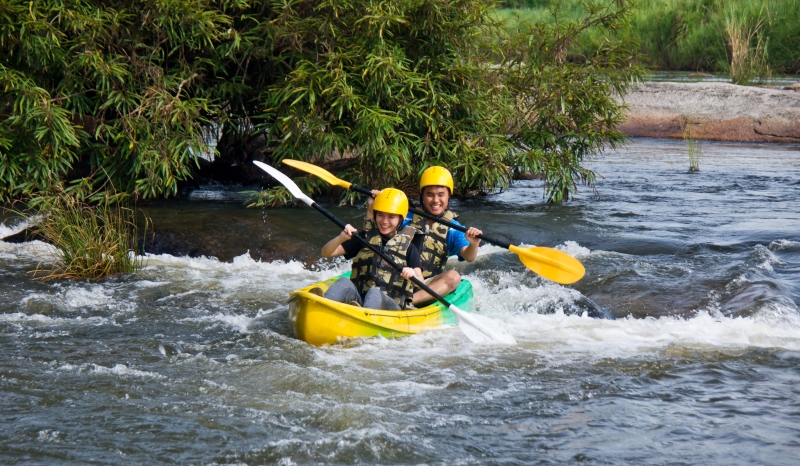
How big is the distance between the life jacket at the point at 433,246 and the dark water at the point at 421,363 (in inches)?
21.0

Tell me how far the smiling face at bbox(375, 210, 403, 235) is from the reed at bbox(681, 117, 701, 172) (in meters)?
7.40

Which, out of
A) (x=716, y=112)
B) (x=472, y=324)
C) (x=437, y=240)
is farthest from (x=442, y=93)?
(x=716, y=112)

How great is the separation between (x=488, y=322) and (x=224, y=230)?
3313mm

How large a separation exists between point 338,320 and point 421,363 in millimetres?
549

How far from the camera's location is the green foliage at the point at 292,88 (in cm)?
750

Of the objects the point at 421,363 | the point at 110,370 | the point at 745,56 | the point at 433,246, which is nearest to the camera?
the point at 110,370

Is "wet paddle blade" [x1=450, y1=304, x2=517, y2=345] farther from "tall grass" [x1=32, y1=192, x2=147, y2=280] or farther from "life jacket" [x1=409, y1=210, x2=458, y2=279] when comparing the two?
"tall grass" [x1=32, y1=192, x2=147, y2=280]

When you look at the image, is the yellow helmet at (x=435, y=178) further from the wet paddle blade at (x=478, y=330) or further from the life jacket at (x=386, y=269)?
the wet paddle blade at (x=478, y=330)

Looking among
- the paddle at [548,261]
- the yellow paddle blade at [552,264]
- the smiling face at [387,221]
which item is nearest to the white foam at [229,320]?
the smiling face at [387,221]

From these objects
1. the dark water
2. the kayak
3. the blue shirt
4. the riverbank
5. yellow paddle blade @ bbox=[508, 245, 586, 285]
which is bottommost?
the dark water

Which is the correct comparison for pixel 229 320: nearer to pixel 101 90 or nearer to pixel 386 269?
pixel 386 269

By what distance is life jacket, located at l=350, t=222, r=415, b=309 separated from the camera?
5496mm

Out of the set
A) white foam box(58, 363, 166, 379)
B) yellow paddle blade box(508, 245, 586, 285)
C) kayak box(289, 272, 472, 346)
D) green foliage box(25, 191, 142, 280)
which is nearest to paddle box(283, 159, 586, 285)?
yellow paddle blade box(508, 245, 586, 285)

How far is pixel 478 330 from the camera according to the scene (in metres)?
5.17
